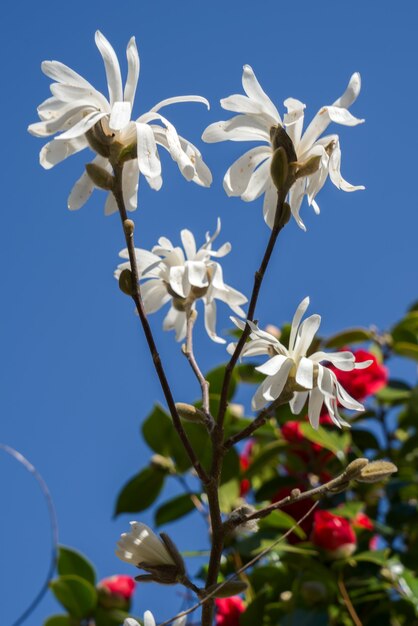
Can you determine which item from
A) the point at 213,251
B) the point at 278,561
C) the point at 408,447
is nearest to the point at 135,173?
the point at 213,251

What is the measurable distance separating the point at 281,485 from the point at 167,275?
681 millimetres

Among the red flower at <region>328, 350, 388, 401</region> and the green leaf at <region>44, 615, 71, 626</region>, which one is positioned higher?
the red flower at <region>328, 350, 388, 401</region>

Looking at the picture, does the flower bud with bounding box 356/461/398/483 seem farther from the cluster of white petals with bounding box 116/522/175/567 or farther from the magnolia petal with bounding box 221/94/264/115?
the magnolia petal with bounding box 221/94/264/115

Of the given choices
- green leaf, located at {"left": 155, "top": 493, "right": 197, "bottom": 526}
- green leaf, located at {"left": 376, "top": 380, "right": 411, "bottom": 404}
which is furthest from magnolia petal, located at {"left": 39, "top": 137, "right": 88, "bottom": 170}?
green leaf, located at {"left": 376, "top": 380, "right": 411, "bottom": 404}

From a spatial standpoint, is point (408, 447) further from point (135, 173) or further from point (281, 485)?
point (135, 173)

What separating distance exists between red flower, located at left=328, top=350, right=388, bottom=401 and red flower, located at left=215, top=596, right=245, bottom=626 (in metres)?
0.38

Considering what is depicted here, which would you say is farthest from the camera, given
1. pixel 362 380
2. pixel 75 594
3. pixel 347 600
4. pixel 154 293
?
pixel 362 380

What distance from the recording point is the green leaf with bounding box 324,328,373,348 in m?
1.49

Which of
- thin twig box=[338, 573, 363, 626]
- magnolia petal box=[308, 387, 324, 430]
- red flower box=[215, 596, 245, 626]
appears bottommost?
thin twig box=[338, 573, 363, 626]

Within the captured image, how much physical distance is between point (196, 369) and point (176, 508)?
71 cm

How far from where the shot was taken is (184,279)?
0.79 meters

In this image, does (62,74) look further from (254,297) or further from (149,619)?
(149,619)

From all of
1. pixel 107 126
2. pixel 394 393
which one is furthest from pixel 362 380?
pixel 107 126

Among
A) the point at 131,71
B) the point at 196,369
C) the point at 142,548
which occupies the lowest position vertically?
the point at 142,548
